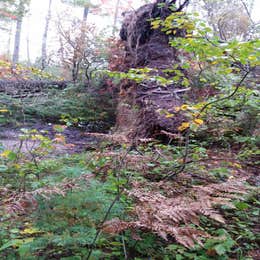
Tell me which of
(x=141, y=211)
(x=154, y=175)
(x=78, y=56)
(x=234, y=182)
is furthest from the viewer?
(x=78, y=56)

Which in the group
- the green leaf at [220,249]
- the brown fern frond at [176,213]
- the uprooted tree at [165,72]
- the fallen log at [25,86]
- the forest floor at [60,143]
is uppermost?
the uprooted tree at [165,72]

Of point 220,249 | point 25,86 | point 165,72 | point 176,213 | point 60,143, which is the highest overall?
point 165,72

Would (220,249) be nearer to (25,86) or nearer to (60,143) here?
(60,143)

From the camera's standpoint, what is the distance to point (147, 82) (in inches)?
241

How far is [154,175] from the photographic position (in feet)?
10.4

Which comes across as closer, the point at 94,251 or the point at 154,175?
the point at 94,251

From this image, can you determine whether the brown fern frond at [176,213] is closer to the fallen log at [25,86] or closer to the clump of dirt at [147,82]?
the clump of dirt at [147,82]

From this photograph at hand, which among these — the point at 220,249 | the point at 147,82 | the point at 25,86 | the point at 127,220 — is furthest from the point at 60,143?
the point at 25,86

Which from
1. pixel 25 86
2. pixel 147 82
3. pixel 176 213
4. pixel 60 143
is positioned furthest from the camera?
pixel 25 86

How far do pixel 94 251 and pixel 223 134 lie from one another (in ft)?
11.3

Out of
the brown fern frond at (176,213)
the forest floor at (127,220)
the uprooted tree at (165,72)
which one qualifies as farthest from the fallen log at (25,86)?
the brown fern frond at (176,213)

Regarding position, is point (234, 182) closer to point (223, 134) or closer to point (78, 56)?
point (223, 134)

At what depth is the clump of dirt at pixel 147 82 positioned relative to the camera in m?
5.10

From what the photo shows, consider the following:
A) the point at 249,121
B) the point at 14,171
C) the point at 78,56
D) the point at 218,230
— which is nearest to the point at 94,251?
the point at 218,230
